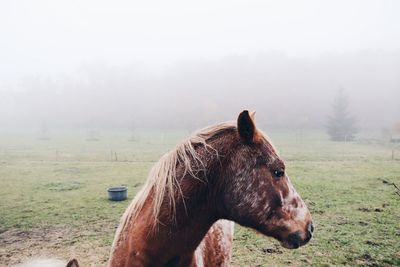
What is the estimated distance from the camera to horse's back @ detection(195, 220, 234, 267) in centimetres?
314

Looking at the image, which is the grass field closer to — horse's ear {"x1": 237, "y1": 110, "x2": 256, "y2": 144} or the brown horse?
the brown horse

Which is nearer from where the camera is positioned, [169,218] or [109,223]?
[169,218]

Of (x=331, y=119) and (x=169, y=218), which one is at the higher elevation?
(x=169, y=218)

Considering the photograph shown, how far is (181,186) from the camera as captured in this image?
2.12 metres

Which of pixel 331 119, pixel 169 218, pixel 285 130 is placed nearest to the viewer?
pixel 169 218

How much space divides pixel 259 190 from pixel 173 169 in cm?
59

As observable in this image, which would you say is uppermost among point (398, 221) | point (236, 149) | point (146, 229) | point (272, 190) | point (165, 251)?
point (236, 149)

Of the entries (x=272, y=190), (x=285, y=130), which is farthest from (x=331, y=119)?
(x=272, y=190)

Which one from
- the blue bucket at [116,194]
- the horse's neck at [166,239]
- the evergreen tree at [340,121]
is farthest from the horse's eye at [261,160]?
the evergreen tree at [340,121]

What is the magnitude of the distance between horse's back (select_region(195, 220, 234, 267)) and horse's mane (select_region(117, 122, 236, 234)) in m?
0.95

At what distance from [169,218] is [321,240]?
5881mm

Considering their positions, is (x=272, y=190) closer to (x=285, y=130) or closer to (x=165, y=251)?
(x=165, y=251)

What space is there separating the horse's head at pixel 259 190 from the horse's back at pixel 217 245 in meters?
0.98

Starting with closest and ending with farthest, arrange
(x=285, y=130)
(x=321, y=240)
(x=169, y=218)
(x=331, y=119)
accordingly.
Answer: (x=169, y=218), (x=321, y=240), (x=331, y=119), (x=285, y=130)
